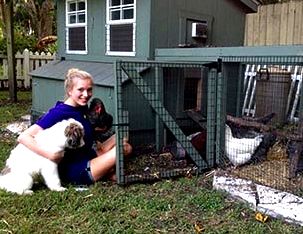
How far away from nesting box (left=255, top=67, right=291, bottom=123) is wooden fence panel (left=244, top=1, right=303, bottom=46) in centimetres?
216

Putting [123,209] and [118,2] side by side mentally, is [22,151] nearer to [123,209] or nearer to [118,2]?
[123,209]

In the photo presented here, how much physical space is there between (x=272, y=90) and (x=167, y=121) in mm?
2101

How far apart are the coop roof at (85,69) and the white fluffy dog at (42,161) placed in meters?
1.59

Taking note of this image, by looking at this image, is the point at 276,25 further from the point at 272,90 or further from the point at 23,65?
the point at 23,65

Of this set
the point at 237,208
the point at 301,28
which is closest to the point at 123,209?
the point at 237,208

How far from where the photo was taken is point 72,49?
7109 millimetres

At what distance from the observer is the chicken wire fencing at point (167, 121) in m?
4.00

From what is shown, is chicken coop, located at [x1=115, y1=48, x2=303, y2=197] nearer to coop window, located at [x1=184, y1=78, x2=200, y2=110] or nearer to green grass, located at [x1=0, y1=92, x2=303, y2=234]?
coop window, located at [x1=184, y1=78, x2=200, y2=110]

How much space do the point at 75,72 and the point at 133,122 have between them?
1.41m

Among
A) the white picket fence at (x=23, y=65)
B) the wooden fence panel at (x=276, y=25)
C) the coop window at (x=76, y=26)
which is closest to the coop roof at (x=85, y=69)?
the coop window at (x=76, y=26)

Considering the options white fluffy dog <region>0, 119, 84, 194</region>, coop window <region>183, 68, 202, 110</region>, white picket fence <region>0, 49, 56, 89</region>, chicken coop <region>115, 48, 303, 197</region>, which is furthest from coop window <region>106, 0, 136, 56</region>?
white picket fence <region>0, 49, 56, 89</region>

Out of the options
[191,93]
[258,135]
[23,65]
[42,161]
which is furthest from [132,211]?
[23,65]

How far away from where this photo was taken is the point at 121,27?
583 cm

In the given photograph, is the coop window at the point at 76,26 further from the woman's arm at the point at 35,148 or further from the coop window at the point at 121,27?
the woman's arm at the point at 35,148
